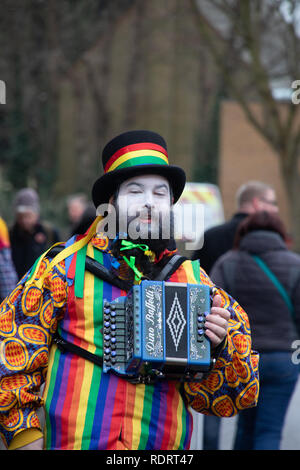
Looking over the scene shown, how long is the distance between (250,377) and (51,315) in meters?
0.82

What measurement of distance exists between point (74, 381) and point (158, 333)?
37cm

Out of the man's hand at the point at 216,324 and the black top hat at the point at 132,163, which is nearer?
the man's hand at the point at 216,324

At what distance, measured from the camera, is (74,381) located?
2684 mm

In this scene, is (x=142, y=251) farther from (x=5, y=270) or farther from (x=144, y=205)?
(x=5, y=270)

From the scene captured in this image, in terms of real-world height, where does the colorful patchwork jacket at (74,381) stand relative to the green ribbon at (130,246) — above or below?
below

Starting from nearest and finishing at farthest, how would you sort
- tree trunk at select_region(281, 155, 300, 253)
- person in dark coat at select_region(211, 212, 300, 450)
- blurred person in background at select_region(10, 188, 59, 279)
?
person in dark coat at select_region(211, 212, 300, 450) < blurred person in background at select_region(10, 188, 59, 279) < tree trunk at select_region(281, 155, 300, 253)

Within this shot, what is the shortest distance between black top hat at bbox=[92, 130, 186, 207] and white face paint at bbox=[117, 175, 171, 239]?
3 centimetres

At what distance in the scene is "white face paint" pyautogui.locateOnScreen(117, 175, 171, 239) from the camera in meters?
2.83

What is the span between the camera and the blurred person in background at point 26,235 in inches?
324

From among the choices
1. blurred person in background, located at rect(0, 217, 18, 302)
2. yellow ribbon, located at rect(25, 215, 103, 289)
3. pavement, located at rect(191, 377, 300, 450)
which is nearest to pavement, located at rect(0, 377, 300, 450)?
pavement, located at rect(191, 377, 300, 450)

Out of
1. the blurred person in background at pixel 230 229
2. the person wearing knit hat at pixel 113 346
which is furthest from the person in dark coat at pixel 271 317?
the person wearing knit hat at pixel 113 346

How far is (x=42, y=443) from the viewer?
2.65 meters

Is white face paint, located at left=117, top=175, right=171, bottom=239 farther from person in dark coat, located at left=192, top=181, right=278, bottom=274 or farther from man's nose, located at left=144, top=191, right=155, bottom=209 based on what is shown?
person in dark coat, located at left=192, top=181, right=278, bottom=274

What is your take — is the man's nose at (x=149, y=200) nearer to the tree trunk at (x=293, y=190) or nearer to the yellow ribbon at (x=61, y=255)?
the yellow ribbon at (x=61, y=255)
